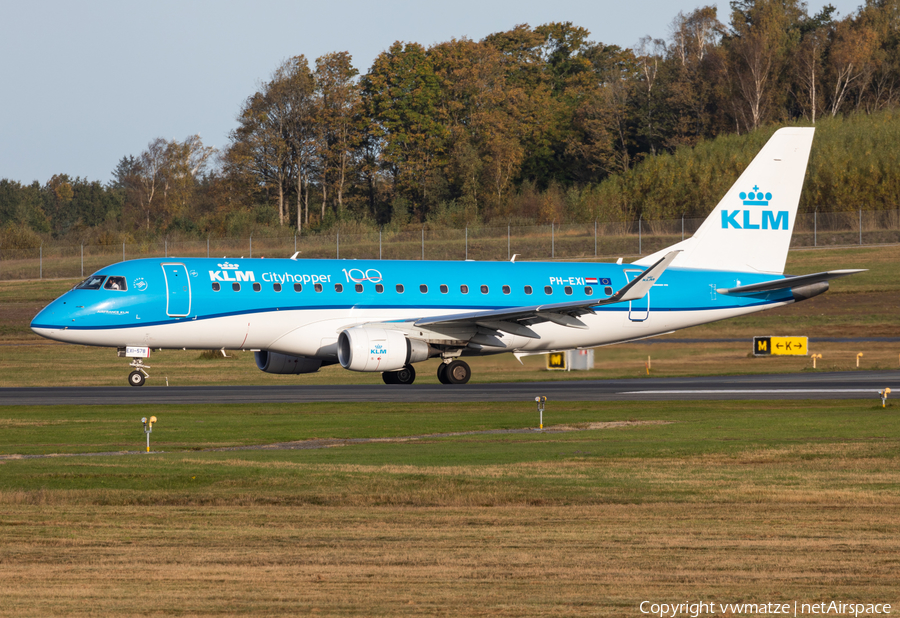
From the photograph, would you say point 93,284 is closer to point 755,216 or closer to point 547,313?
point 547,313

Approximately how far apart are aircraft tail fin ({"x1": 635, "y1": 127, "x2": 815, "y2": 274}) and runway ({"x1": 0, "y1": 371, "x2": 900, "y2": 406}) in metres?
5.04

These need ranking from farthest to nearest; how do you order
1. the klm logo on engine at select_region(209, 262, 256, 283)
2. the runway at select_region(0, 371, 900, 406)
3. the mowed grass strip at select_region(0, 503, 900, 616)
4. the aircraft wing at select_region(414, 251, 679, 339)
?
1. the klm logo on engine at select_region(209, 262, 256, 283)
2. the aircraft wing at select_region(414, 251, 679, 339)
3. the runway at select_region(0, 371, 900, 406)
4. the mowed grass strip at select_region(0, 503, 900, 616)

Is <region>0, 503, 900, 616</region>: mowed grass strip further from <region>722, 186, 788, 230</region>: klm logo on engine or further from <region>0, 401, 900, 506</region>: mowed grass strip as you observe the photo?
<region>722, 186, 788, 230</region>: klm logo on engine

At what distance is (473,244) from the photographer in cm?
7969

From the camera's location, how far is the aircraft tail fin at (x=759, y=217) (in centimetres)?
4069

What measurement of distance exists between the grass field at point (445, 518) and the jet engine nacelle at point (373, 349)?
9.15 meters

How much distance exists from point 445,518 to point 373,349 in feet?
66.8

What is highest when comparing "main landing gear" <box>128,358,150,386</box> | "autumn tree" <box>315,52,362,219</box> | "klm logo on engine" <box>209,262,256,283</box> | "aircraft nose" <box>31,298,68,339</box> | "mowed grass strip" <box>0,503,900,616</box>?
"autumn tree" <box>315,52,362,219</box>

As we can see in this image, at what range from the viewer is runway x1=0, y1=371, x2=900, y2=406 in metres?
30.0

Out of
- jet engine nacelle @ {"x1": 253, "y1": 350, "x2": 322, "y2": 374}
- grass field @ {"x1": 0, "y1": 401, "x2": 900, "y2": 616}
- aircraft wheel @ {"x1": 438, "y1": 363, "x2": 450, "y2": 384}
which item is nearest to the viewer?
grass field @ {"x1": 0, "y1": 401, "x2": 900, "y2": 616}

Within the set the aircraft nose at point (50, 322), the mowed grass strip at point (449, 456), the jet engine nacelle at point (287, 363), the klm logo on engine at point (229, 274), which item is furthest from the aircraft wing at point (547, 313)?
the aircraft nose at point (50, 322)

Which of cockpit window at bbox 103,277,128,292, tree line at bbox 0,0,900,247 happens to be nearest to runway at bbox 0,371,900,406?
cockpit window at bbox 103,277,128,292

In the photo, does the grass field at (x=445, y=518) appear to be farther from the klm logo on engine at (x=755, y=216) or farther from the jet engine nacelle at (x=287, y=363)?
the klm logo on engine at (x=755, y=216)

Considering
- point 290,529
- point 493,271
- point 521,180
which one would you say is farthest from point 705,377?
point 521,180
